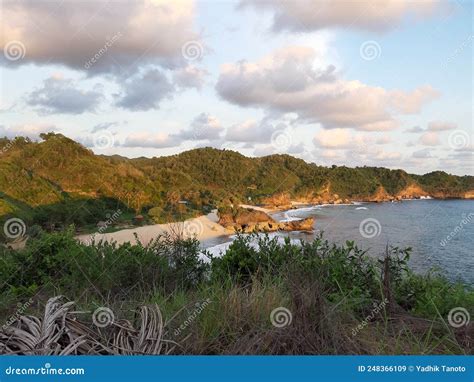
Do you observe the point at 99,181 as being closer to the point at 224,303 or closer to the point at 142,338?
the point at 224,303

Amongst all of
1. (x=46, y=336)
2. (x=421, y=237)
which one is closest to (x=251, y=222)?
(x=421, y=237)

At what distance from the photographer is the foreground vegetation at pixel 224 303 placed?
126 inches

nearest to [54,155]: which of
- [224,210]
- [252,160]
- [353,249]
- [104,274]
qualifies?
[224,210]

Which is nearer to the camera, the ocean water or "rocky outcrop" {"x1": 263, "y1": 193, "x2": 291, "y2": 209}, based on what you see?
the ocean water

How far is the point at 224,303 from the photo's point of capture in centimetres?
368

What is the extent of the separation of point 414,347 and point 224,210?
68.7 feet

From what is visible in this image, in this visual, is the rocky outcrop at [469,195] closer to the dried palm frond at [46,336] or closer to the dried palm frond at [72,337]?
the dried palm frond at [72,337]

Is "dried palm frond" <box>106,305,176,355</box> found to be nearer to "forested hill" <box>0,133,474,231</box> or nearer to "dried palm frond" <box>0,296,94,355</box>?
"dried palm frond" <box>0,296,94,355</box>

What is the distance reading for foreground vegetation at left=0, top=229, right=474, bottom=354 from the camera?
3.20 meters

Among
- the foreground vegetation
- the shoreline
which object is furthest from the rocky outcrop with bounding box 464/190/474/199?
the foreground vegetation

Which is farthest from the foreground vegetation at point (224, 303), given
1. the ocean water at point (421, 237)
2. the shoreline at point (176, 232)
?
the ocean water at point (421, 237)

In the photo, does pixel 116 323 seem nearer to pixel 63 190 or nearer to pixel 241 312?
pixel 241 312

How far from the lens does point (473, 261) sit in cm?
2366

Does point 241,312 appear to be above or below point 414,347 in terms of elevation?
above
